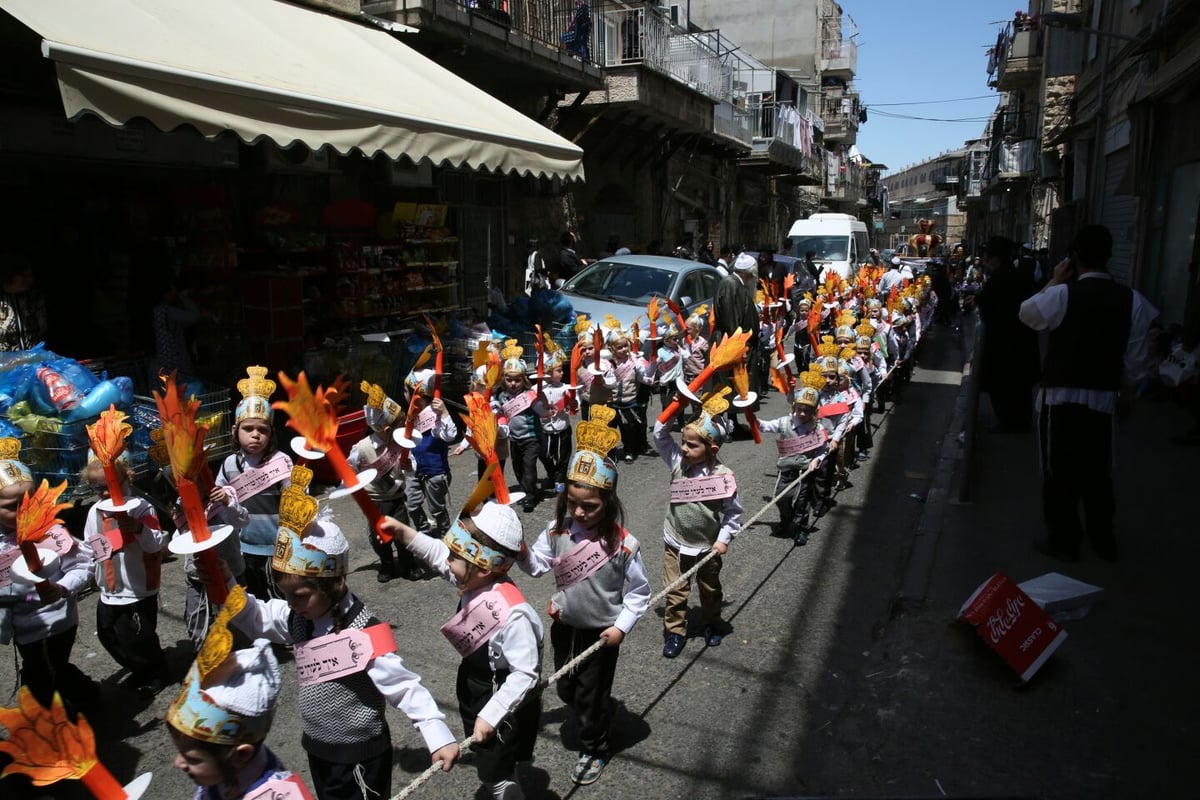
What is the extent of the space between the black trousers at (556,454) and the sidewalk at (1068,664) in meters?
3.02

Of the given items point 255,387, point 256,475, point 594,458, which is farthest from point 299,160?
point 594,458

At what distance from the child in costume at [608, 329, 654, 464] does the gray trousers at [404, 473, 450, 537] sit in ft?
8.59

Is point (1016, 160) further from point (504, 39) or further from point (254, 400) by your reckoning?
point (254, 400)

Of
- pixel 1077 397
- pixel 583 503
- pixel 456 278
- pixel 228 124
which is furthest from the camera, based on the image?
pixel 456 278

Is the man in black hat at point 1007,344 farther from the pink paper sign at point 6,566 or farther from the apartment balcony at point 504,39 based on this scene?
the pink paper sign at point 6,566

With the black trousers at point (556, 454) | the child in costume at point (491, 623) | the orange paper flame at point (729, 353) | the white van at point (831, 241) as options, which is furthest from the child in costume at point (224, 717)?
the white van at point (831, 241)

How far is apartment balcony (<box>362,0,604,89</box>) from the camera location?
34.1 feet

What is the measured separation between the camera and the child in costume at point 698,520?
4.46m

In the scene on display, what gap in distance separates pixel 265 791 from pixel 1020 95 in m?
36.8

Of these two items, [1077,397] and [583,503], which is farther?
Answer: [1077,397]

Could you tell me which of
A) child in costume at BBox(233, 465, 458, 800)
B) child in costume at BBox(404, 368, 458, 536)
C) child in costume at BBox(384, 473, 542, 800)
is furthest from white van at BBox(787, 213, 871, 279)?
child in costume at BBox(233, 465, 458, 800)

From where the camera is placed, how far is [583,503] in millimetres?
3330

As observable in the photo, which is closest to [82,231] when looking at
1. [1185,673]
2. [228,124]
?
[228,124]

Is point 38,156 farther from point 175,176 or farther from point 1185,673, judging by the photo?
point 1185,673
